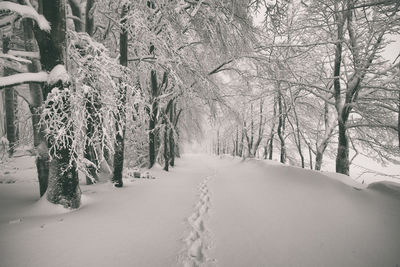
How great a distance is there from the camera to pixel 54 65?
14.6ft

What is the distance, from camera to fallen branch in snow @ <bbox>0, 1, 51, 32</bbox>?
382 centimetres

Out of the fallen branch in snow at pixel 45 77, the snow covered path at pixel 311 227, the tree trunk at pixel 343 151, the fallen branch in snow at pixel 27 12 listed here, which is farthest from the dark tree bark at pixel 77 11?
the tree trunk at pixel 343 151

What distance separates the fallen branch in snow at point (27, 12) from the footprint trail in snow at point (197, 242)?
472cm

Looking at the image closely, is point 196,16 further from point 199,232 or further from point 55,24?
point 199,232

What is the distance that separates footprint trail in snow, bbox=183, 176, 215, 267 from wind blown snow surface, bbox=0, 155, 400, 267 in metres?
0.02

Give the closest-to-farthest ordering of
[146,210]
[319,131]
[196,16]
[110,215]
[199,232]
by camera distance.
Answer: [199,232] → [110,215] → [146,210] → [196,16] → [319,131]

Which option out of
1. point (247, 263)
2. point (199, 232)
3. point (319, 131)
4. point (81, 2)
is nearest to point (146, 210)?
point (199, 232)

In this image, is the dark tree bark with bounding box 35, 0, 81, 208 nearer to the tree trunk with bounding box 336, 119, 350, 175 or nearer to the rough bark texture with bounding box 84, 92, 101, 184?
the rough bark texture with bounding box 84, 92, 101, 184

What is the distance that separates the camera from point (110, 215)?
179 inches

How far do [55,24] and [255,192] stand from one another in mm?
6737

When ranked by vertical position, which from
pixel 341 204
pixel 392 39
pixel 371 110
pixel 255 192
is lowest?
pixel 255 192

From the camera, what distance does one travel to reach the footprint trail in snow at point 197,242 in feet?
10.1

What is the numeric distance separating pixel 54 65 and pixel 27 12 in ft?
3.13

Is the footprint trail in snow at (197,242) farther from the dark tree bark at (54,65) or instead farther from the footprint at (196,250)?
the dark tree bark at (54,65)
